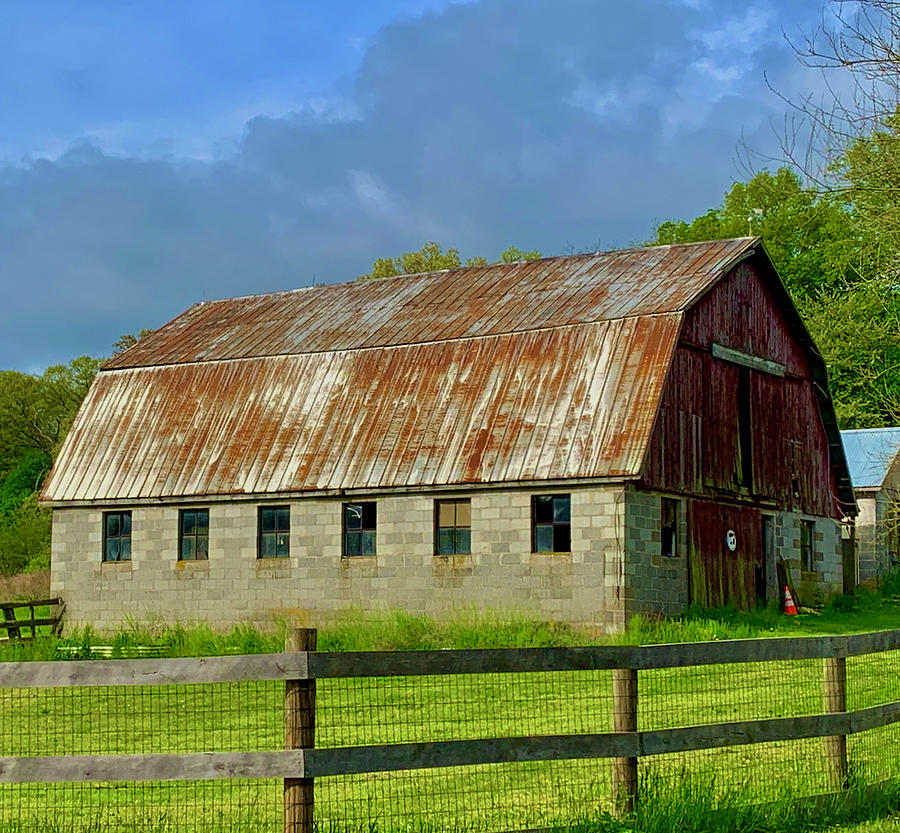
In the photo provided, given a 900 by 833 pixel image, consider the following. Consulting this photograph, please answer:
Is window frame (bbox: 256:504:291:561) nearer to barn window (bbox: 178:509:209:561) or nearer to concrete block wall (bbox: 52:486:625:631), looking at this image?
concrete block wall (bbox: 52:486:625:631)

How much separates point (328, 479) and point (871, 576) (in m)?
21.6

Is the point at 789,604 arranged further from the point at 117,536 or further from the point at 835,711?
the point at 835,711

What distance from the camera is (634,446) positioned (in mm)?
28297

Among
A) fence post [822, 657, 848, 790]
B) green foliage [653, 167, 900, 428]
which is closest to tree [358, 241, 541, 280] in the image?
green foliage [653, 167, 900, 428]

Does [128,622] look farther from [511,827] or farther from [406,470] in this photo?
[511,827]

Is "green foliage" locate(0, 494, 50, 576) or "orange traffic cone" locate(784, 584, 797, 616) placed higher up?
"green foliage" locate(0, 494, 50, 576)

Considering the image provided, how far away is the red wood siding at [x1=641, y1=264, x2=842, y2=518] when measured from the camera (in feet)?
98.7

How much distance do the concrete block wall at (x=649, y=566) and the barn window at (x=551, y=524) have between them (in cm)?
126

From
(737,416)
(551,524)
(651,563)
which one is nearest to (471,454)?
(551,524)

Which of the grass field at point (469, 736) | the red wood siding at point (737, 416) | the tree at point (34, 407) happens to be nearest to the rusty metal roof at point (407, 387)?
the red wood siding at point (737, 416)

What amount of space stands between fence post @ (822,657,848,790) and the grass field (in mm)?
171

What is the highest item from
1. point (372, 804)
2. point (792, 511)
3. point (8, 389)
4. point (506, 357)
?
point (8, 389)

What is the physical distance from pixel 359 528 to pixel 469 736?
1452 centimetres

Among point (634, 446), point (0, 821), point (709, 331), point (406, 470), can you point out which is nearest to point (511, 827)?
point (0, 821)
